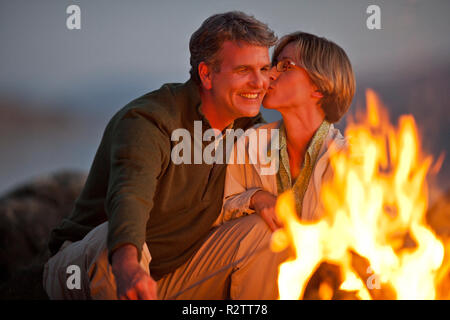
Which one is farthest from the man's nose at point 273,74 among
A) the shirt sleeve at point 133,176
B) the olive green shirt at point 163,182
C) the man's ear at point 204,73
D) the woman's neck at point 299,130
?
the shirt sleeve at point 133,176

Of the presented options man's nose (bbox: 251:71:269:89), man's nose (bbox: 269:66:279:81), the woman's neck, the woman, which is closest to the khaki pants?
the woman

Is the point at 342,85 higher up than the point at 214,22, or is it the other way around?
the point at 214,22

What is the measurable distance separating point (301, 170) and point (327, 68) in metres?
0.64

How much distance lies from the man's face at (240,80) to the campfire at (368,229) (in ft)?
1.72

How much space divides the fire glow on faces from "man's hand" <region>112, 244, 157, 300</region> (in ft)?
4.62

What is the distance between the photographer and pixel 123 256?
1.82m

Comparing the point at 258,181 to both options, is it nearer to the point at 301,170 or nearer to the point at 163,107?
the point at 301,170

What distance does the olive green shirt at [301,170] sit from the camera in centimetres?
279

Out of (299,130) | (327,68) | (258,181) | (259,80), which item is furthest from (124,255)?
(327,68)

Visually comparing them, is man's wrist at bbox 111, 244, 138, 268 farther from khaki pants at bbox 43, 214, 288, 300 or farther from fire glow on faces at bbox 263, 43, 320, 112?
fire glow on faces at bbox 263, 43, 320, 112

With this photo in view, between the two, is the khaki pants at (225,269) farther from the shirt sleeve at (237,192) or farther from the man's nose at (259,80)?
the man's nose at (259,80)

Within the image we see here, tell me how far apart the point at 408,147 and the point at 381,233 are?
67 centimetres

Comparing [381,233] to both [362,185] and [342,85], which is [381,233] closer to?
[362,185]

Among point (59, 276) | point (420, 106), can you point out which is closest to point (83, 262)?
point (59, 276)
